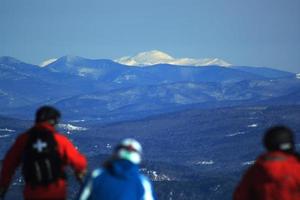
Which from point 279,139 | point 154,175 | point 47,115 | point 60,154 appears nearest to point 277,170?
point 279,139

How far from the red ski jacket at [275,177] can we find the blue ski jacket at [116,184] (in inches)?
55.5

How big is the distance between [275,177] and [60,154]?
12.0 feet

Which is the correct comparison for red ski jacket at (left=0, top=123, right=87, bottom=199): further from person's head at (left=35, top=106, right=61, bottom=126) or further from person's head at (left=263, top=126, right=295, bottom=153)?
person's head at (left=263, top=126, right=295, bottom=153)

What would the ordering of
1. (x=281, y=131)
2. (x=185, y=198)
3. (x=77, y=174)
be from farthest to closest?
(x=185, y=198)
(x=77, y=174)
(x=281, y=131)

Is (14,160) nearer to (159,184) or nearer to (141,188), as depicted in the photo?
(141,188)

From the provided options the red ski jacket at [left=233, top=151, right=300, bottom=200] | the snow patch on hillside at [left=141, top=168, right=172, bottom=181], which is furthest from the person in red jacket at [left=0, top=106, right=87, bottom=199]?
the snow patch on hillside at [left=141, top=168, right=172, bottom=181]

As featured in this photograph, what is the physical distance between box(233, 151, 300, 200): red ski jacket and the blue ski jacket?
141 cm

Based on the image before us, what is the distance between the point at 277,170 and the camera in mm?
13094

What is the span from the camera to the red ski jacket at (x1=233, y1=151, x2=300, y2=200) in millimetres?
13031

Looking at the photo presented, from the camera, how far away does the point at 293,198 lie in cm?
Result: 1298

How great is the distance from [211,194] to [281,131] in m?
124

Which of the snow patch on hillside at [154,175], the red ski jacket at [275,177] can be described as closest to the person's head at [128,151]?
the red ski jacket at [275,177]

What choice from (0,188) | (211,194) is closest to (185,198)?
(211,194)

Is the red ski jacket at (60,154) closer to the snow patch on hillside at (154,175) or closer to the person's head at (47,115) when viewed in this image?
the person's head at (47,115)
